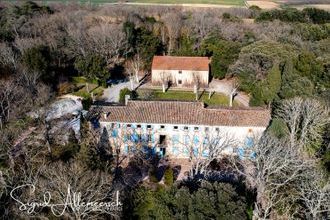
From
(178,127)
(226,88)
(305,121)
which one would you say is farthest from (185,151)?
(226,88)

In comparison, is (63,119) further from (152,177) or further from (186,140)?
(186,140)

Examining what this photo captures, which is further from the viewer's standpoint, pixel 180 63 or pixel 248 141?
pixel 180 63

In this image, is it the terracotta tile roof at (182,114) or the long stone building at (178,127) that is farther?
the terracotta tile roof at (182,114)

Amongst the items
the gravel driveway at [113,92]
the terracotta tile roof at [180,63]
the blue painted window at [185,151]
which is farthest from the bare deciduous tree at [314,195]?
the terracotta tile roof at [180,63]

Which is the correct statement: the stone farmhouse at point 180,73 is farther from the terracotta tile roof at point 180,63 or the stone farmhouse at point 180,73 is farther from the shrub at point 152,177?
the shrub at point 152,177

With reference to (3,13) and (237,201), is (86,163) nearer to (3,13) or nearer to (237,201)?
(237,201)

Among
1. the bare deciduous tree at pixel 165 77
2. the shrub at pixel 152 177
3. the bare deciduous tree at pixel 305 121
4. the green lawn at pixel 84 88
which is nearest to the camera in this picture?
the shrub at pixel 152 177
